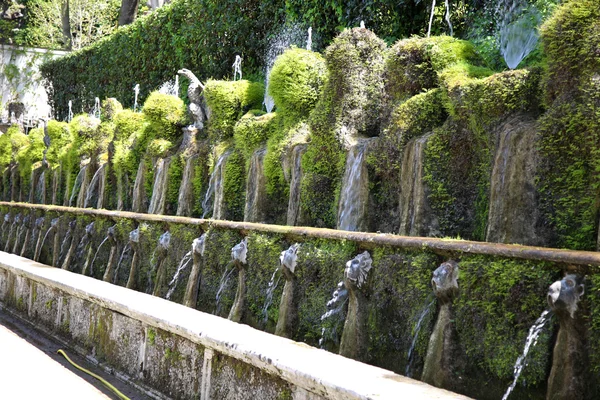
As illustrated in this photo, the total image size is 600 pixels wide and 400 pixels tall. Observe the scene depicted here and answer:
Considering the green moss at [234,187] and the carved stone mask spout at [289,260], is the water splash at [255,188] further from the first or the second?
the carved stone mask spout at [289,260]

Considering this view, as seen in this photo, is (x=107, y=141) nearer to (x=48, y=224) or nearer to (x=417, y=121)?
(x=48, y=224)

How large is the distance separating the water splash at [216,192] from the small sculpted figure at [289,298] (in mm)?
2938

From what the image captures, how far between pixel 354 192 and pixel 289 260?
100 cm

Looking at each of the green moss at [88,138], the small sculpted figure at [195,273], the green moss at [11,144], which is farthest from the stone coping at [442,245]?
the green moss at [11,144]

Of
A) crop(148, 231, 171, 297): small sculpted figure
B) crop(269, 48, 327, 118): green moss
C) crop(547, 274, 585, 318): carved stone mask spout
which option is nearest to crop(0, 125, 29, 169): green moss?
crop(148, 231, 171, 297): small sculpted figure

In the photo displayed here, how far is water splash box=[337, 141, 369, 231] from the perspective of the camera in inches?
257

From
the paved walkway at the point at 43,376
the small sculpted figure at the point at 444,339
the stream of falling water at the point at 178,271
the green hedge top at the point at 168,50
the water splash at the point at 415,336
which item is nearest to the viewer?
the small sculpted figure at the point at 444,339

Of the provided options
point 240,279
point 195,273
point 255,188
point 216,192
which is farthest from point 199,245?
point 216,192

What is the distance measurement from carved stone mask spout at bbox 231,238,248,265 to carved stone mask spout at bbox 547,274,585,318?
3336 millimetres

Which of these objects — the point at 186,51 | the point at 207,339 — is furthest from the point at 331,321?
the point at 186,51

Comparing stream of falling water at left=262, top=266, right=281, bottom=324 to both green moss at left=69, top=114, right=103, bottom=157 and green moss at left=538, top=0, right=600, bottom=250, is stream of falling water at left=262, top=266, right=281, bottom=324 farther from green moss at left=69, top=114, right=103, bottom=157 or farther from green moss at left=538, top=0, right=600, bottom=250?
green moss at left=69, top=114, right=103, bottom=157

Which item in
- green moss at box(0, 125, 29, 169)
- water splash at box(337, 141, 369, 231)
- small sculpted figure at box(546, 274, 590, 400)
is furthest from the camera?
green moss at box(0, 125, 29, 169)

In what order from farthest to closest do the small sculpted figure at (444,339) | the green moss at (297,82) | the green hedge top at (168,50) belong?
the green hedge top at (168,50) → the green moss at (297,82) → the small sculpted figure at (444,339)

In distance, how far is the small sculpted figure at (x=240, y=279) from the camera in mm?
6676
